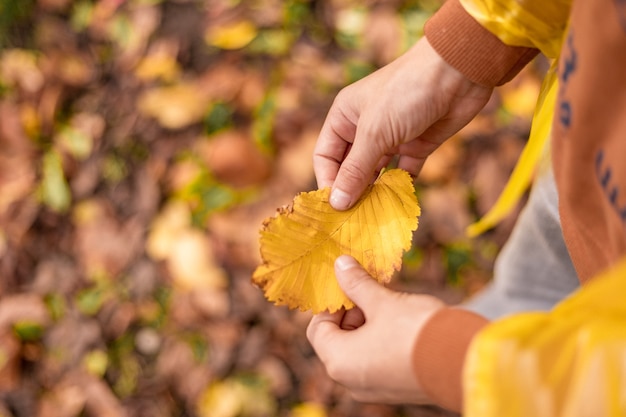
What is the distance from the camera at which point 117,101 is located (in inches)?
50.9

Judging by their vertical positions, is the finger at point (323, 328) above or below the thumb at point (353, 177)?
below

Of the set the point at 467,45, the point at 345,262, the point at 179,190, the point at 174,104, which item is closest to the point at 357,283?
the point at 345,262

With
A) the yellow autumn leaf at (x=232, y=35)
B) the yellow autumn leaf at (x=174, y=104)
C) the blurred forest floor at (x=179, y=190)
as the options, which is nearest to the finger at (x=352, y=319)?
the blurred forest floor at (x=179, y=190)

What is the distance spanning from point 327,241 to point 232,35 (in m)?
0.83

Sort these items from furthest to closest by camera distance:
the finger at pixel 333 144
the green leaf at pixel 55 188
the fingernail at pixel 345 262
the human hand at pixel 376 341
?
the green leaf at pixel 55 188 < the finger at pixel 333 144 < the fingernail at pixel 345 262 < the human hand at pixel 376 341

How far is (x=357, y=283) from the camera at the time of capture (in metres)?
0.58

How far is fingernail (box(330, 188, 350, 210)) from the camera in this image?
0.66m

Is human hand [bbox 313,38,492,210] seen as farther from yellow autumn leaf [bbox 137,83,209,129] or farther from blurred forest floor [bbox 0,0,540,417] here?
yellow autumn leaf [bbox 137,83,209,129]

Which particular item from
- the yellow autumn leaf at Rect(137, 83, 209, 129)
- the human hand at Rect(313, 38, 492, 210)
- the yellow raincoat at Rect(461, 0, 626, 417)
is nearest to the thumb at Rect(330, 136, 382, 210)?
the human hand at Rect(313, 38, 492, 210)

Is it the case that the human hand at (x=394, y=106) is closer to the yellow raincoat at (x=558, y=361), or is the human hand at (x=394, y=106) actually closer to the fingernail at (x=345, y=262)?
the fingernail at (x=345, y=262)

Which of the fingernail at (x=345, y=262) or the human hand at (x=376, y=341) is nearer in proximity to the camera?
the human hand at (x=376, y=341)

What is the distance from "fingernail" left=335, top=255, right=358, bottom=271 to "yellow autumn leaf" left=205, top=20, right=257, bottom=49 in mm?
840

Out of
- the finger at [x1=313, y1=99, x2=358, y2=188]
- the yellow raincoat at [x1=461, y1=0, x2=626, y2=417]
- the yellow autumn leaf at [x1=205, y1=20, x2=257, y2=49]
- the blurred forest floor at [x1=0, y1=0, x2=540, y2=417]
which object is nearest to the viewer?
the yellow raincoat at [x1=461, y1=0, x2=626, y2=417]

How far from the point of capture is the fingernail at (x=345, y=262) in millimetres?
604
